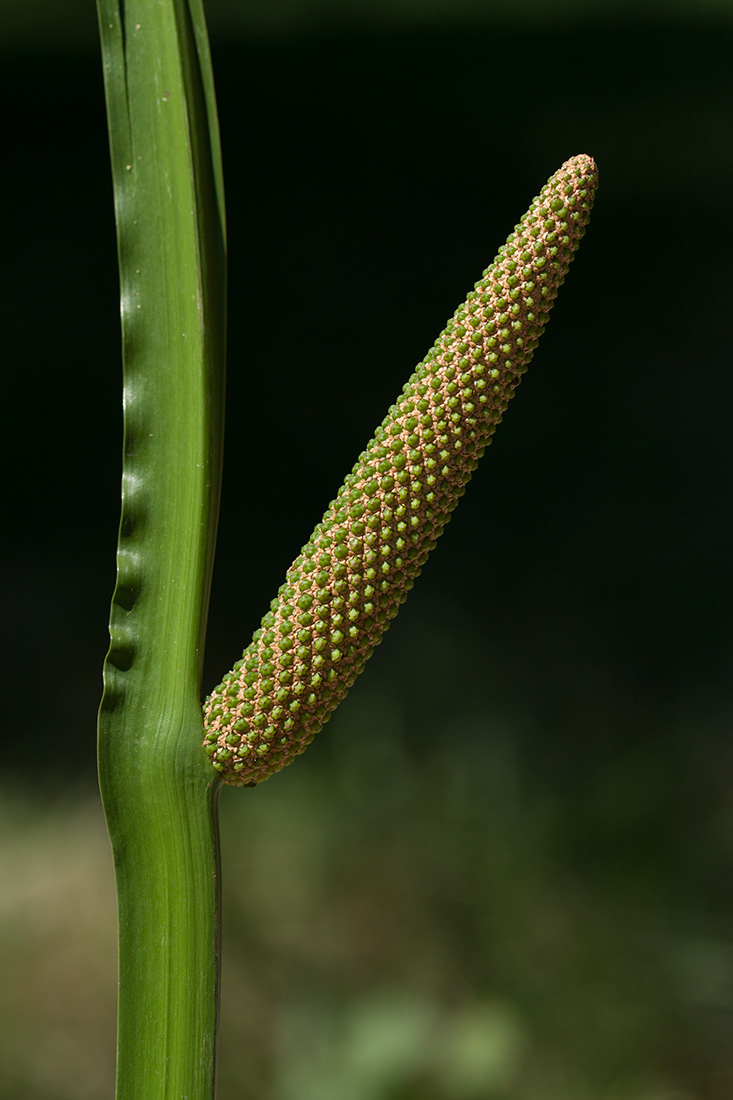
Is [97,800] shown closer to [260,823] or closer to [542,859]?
[260,823]

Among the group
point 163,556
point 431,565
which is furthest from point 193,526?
point 431,565

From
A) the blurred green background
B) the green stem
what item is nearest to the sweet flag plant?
the green stem

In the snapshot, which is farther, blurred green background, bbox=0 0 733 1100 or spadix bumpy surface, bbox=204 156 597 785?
blurred green background, bbox=0 0 733 1100

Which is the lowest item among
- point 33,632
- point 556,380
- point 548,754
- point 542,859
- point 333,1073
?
point 333,1073

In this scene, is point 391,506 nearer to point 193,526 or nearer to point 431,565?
point 193,526

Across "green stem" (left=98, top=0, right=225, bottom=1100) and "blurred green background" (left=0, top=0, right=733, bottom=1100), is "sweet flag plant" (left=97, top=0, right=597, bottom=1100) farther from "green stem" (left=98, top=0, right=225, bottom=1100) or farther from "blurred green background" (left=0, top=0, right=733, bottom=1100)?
"blurred green background" (left=0, top=0, right=733, bottom=1100)

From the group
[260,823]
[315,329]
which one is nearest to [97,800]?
[260,823]
